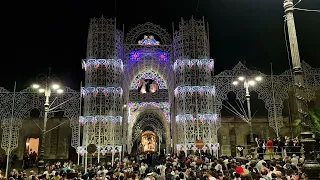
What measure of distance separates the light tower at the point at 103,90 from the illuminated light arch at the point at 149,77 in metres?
7.65

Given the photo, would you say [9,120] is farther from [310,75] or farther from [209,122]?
[310,75]

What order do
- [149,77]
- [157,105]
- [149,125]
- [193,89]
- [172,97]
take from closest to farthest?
1. [193,89]
2. [172,97]
3. [157,105]
4. [149,77]
5. [149,125]

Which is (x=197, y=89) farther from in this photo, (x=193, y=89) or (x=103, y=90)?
(x=103, y=90)

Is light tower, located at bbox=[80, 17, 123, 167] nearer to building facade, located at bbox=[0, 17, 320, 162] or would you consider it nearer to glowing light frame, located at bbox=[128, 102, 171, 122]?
building facade, located at bbox=[0, 17, 320, 162]

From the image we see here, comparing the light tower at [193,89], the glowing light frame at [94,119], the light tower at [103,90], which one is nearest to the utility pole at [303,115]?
the light tower at [193,89]

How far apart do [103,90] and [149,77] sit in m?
10.6

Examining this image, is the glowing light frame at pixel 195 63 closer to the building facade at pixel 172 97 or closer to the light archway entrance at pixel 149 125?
the building facade at pixel 172 97

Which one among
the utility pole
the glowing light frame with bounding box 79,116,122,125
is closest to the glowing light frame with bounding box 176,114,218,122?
the glowing light frame with bounding box 79,116,122,125

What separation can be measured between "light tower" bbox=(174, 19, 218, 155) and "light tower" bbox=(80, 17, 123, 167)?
17.0ft

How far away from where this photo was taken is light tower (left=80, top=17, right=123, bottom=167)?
82.9 feet

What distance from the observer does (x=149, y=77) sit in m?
36.1

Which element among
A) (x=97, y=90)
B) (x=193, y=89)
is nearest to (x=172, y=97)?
(x=193, y=89)

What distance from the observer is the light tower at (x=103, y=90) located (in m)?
25.3

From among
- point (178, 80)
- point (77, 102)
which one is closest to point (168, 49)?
point (178, 80)
